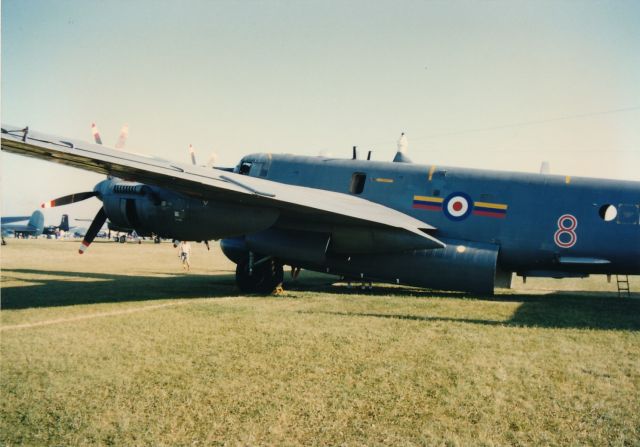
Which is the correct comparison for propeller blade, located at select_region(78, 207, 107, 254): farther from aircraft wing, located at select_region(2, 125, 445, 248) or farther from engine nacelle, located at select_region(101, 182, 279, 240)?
aircraft wing, located at select_region(2, 125, 445, 248)

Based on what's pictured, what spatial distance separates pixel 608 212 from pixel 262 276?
425 inches

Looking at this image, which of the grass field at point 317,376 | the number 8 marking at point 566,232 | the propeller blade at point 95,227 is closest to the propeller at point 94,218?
the propeller blade at point 95,227

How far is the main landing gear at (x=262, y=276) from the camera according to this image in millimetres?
15633

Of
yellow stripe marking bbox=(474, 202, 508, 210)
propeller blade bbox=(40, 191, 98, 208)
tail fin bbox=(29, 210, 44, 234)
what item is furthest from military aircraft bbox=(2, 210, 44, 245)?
yellow stripe marking bbox=(474, 202, 508, 210)

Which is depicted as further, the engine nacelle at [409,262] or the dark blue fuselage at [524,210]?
the engine nacelle at [409,262]

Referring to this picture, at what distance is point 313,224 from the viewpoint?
14734 mm

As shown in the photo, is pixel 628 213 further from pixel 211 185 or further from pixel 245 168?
pixel 245 168

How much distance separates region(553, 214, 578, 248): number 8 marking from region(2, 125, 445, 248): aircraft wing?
3.54 m

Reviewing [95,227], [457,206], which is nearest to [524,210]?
[457,206]

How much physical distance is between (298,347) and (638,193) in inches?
454

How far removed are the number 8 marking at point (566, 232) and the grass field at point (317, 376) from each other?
286cm

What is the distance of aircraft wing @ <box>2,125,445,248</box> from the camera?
11.0 m

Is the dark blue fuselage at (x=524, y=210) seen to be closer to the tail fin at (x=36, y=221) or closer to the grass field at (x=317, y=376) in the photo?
the grass field at (x=317, y=376)

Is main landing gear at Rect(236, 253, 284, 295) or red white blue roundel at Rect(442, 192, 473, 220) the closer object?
red white blue roundel at Rect(442, 192, 473, 220)
